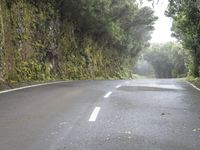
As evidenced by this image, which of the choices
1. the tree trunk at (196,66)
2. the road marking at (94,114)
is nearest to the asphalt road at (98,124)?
the road marking at (94,114)

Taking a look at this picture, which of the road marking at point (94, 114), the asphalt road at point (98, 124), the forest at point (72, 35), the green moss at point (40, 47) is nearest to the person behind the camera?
the asphalt road at point (98, 124)

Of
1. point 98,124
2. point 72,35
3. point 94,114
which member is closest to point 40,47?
point 72,35

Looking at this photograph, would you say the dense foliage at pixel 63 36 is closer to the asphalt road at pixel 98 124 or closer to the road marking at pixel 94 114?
the asphalt road at pixel 98 124

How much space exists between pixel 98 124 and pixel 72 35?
26315mm

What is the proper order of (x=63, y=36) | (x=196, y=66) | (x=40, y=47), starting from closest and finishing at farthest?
(x=40, y=47) → (x=63, y=36) → (x=196, y=66)

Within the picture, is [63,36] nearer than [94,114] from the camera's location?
No

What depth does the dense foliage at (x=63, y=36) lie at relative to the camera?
902 inches

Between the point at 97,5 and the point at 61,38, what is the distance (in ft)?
13.9

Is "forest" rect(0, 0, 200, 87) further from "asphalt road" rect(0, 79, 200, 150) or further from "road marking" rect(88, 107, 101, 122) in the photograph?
"road marking" rect(88, 107, 101, 122)

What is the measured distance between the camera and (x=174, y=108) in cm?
1091

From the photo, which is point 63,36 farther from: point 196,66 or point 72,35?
point 196,66

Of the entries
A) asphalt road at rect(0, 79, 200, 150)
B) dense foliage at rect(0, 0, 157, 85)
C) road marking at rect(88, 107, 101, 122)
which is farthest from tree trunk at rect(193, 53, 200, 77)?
road marking at rect(88, 107, 101, 122)

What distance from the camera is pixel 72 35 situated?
111 feet

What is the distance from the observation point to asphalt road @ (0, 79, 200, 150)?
640 cm
